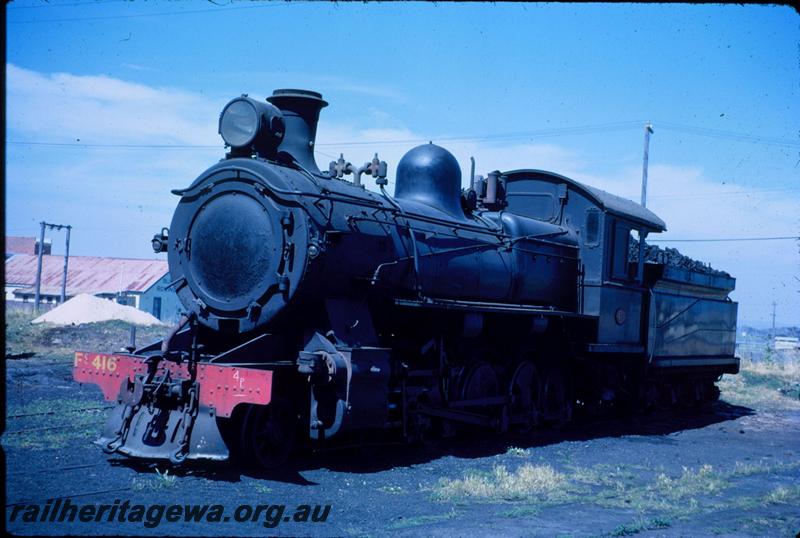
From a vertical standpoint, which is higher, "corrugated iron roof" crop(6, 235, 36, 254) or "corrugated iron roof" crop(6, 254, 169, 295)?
"corrugated iron roof" crop(6, 235, 36, 254)

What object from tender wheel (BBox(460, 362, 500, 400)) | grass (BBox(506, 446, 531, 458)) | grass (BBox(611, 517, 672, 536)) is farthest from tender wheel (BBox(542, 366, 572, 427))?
grass (BBox(611, 517, 672, 536))

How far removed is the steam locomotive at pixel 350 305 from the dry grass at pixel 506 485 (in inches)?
48.8

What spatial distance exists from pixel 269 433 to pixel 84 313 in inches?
1242

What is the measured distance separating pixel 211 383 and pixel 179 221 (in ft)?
7.59

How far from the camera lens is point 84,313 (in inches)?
1442

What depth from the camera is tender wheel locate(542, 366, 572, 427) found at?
12.6 meters

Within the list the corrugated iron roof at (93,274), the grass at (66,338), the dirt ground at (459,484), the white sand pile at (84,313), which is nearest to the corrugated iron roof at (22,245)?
the corrugated iron roof at (93,274)

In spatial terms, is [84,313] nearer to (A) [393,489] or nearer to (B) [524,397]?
(B) [524,397]

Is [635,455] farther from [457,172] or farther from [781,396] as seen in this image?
[781,396]

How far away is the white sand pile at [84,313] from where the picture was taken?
35.8 metres

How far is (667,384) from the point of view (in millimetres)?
16328

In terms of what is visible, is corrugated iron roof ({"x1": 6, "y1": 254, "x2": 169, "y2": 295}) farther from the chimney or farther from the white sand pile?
the chimney

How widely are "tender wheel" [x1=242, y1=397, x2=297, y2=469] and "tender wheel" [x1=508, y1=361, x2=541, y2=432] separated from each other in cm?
422

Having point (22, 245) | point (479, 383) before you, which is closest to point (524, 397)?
point (479, 383)
